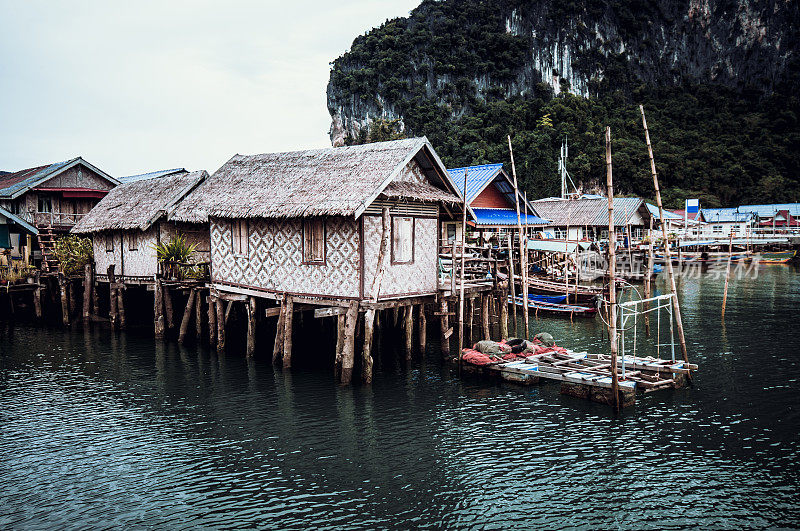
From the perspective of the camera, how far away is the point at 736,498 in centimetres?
Answer: 988

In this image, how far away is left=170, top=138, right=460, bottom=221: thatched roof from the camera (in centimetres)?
1633

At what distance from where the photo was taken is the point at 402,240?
1750cm

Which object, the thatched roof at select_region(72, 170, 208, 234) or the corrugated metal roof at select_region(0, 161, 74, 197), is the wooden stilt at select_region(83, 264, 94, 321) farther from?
the corrugated metal roof at select_region(0, 161, 74, 197)

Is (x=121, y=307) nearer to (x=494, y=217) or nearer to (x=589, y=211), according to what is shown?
(x=494, y=217)

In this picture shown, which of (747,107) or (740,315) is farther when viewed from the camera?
(747,107)

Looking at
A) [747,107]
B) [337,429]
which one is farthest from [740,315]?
[747,107]

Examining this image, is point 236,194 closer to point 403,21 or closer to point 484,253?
point 484,253

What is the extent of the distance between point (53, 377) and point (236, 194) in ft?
25.7

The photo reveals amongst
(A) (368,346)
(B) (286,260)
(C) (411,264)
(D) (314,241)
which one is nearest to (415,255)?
(C) (411,264)

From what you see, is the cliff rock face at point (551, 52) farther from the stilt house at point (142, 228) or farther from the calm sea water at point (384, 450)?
the calm sea water at point (384, 450)

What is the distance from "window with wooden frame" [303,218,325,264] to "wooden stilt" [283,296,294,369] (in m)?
1.35

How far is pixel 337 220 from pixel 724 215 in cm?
6070

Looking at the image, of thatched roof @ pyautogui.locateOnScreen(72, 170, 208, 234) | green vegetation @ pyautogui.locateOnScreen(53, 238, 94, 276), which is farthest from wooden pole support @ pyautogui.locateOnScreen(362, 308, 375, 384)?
green vegetation @ pyautogui.locateOnScreen(53, 238, 94, 276)

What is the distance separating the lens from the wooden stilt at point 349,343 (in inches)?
625
